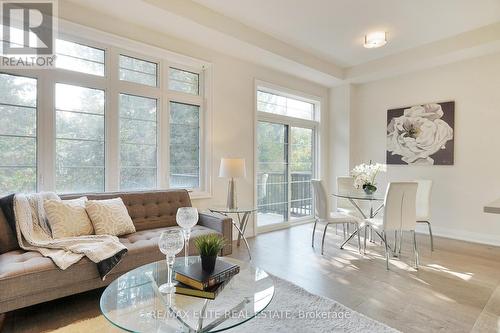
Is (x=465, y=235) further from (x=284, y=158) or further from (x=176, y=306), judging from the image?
(x=176, y=306)

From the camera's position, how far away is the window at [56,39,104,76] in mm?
2967

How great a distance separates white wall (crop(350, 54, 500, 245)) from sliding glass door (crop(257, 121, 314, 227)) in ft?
5.48

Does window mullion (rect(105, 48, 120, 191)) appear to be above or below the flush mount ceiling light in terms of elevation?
below

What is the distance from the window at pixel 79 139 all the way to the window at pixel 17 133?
216 millimetres

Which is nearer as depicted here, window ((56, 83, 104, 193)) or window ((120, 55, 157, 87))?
window ((56, 83, 104, 193))

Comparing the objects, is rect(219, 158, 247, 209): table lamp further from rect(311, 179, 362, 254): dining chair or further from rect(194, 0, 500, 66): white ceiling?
rect(194, 0, 500, 66): white ceiling

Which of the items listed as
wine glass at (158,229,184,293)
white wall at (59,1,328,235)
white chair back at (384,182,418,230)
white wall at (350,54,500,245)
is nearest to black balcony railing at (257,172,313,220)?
white wall at (59,1,328,235)

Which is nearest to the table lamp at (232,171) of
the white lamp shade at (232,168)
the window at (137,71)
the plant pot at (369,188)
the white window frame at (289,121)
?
the white lamp shade at (232,168)

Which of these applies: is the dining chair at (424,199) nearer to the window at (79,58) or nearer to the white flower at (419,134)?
the white flower at (419,134)

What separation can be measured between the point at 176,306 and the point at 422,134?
16.0 feet

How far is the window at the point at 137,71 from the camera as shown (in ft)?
11.1

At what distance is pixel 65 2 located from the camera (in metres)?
2.90

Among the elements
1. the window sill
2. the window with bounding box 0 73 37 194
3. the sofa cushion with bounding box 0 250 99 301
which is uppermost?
the window with bounding box 0 73 37 194

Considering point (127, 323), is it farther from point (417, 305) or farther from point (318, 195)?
point (318, 195)
